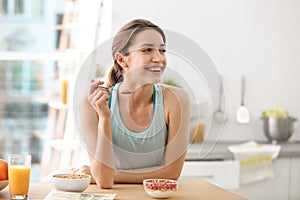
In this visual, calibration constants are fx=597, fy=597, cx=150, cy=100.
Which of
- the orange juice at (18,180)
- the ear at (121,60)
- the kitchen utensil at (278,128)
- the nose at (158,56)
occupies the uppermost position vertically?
the nose at (158,56)

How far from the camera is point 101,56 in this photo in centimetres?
167

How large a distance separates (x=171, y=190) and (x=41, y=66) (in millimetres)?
2174

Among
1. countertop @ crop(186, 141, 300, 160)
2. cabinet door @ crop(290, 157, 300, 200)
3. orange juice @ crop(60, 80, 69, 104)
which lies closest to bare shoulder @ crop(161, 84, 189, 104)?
countertop @ crop(186, 141, 300, 160)

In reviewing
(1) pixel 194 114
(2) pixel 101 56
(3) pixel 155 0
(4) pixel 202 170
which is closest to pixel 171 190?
(1) pixel 194 114

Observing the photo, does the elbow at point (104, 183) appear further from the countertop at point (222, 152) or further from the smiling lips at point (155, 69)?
the countertop at point (222, 152)

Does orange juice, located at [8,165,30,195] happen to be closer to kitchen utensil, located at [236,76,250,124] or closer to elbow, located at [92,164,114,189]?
elbow, located at [92,164,114,189]

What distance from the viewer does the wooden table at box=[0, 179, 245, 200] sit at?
5.47 ft

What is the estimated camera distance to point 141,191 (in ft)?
5.78

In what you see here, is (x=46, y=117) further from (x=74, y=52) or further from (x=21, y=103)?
(x=74, y=52)

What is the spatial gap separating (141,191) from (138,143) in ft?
0.66

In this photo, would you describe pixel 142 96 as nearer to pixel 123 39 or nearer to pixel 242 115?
pixel 123 39

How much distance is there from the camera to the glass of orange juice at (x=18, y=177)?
1614mm

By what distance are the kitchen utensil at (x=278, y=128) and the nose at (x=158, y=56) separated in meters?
1.87

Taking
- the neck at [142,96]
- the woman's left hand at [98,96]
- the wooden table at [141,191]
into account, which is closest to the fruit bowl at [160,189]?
the wooden table at [141,191]
